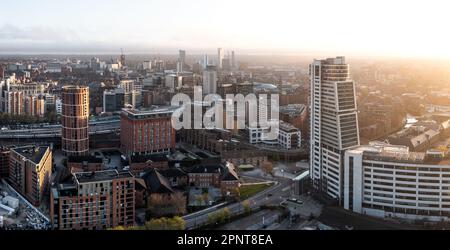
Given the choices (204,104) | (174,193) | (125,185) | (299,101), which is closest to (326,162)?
(174,193)

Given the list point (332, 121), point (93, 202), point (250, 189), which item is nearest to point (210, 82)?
point (250, 189)

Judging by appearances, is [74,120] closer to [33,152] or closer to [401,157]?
[33,152]

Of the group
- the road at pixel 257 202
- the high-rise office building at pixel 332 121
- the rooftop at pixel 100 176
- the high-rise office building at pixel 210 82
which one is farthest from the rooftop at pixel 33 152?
the high-rise office building at pixel 210 82

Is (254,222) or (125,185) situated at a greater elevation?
(125,185)

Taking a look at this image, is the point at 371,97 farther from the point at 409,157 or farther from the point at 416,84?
the point at 409,157

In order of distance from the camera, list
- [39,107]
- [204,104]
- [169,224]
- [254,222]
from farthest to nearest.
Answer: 1. [39,107]
2. [204,104]
3. [254,222]
4. [169,224]

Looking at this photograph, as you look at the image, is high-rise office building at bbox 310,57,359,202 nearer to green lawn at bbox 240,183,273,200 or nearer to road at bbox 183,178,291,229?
road at bbox 183,178,291,229
